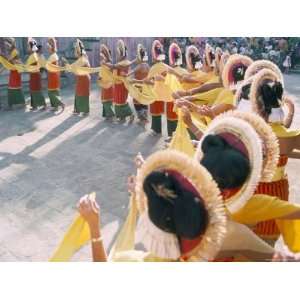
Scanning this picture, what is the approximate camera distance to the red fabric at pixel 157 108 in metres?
7.19

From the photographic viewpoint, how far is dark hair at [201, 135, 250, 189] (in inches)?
78.7

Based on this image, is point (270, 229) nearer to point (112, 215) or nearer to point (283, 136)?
point (283, 136)

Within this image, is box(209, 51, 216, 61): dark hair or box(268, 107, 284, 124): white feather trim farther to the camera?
box(209, 51, 216, 61): dark hair

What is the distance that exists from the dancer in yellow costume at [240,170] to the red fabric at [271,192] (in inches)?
29.5

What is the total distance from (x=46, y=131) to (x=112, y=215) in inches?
144

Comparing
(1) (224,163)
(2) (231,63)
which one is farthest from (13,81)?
(1) (224,163)

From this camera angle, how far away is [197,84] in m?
6.23

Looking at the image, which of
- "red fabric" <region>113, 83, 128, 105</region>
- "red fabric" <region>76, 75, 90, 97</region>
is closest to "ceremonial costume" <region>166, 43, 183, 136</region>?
"red fabric" <region>113, 83, 128, 105</region>

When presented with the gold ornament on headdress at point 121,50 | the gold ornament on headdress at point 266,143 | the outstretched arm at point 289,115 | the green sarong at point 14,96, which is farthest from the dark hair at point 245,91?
the green sarong at point 14,96

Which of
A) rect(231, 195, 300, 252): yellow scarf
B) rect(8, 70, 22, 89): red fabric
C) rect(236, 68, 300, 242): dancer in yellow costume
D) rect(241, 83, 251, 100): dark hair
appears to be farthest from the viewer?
rect(8, 70, 22, 89): red fabric

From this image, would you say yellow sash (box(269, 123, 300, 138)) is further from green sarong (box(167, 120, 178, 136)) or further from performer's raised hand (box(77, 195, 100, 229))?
green sarong (box(167, 120, 178, 136))

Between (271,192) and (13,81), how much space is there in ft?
23.5

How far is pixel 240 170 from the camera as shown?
2031 mm

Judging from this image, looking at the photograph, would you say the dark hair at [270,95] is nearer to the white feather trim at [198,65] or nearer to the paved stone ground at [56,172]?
the paved stone ground at [56,172]
